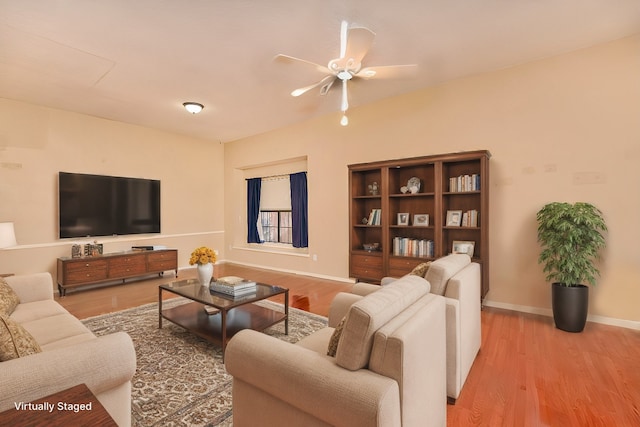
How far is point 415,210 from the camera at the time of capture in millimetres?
4500

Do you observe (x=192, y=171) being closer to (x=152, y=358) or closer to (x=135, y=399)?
(x=152, y=358)

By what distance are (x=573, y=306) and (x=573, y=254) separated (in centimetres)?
51

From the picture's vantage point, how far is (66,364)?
1.18 meters

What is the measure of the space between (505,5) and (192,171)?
6069 mm

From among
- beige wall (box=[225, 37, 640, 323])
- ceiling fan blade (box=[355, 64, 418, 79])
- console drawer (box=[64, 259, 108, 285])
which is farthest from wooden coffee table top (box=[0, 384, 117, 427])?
console drawer (box=[64, 259, 108, 285])

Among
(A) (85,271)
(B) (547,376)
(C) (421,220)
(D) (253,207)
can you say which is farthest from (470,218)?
(A) (85,271)

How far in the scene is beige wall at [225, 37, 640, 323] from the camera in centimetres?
313

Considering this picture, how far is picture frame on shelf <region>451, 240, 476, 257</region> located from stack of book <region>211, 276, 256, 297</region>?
8.47 ft

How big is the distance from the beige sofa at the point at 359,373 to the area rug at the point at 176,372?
58cm

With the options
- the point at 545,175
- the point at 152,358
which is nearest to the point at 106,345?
the point at 152,358

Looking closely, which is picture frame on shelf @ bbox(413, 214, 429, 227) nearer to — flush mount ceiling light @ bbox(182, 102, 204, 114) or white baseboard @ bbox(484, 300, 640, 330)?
white baseboard @ bbox(484, 300, 640, 330)

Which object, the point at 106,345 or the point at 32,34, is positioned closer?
the point at 106,345

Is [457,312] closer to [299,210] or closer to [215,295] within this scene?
[215,295]

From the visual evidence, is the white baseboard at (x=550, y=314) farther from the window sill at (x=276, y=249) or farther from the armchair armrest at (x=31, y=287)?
the armchair armrest at (x=31, y=287)
